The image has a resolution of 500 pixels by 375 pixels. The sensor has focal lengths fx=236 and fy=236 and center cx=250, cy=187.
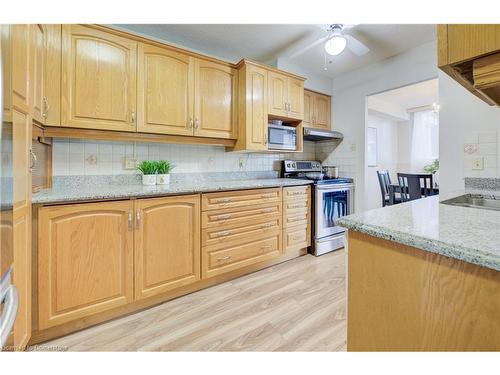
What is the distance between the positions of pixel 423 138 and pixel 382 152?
957 millimetres

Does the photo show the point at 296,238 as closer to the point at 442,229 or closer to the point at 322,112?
the point at 322,112

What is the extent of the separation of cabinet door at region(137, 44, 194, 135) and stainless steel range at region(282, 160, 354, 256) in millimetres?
1521

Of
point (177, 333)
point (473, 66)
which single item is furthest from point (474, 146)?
point (177, 333)

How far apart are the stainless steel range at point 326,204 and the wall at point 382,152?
2121 millimetres

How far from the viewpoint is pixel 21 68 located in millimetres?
1107

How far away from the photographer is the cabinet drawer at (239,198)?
1.96m

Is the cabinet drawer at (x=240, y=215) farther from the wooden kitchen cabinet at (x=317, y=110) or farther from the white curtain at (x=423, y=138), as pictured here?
the white curtain at (x=423, y=138)

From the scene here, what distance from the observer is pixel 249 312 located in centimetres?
167

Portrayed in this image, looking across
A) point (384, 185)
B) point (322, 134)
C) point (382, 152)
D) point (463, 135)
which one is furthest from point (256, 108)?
point (382, 152)

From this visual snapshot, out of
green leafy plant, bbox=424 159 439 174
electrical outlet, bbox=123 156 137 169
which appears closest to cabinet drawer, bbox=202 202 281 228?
electrical outlet, bbox=123 156 137 169
